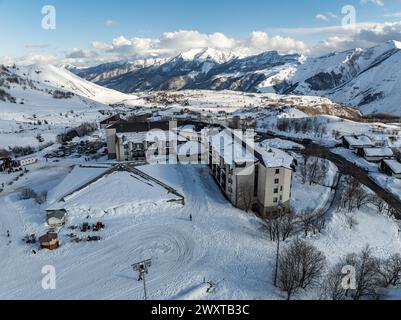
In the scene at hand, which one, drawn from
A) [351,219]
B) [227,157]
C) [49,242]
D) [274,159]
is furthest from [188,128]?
[49,242]

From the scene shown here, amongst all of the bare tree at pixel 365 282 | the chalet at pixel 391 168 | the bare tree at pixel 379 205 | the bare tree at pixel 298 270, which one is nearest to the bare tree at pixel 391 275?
the bare tree at pixel 365 282

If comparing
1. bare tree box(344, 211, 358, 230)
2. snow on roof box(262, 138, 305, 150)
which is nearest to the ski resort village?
bare tree box(344, 211, 358, 230)

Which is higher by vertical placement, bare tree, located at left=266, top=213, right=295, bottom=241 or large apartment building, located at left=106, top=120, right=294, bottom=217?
large apartment building, located at left=106, top=120, right=294, bottom=217

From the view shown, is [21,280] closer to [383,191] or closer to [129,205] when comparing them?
[129,205]

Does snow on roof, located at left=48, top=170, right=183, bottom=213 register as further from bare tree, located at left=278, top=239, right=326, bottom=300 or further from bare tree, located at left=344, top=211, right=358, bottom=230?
bare tree, located at left=344, top=211, right=358, bottom=230

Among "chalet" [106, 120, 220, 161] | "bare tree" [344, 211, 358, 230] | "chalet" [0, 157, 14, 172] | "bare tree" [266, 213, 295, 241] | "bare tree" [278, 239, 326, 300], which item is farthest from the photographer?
"chalet" [0, 157, 14, 172]
